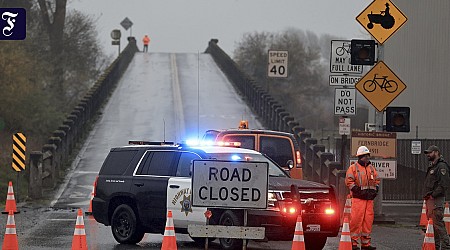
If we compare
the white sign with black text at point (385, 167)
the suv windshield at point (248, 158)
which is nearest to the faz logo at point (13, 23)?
the suv windshield at point (248, 158)

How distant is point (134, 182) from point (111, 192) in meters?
0.57

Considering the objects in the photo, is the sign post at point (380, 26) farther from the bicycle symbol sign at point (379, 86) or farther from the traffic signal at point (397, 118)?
the traffic signal at point (397, 118)

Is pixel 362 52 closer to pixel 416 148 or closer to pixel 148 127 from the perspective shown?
pixel 416 148

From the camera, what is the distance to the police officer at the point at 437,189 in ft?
58.2

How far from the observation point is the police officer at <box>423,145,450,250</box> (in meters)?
17.8

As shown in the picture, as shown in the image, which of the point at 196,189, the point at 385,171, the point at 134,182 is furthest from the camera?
the point at 385,171

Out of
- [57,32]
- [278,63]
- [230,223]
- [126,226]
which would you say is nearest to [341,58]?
[126,226]

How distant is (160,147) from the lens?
1886 centimetres

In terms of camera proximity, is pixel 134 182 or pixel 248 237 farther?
pixel 134 182

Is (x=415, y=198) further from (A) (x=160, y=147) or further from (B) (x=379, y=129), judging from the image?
(A) (x=160, y=147)

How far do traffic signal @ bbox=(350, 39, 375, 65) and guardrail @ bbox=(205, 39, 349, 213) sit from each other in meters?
3.19

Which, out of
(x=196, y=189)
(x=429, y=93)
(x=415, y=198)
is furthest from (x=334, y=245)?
(x=429, y=93)

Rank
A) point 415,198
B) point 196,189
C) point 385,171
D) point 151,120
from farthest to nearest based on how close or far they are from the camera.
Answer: point 151,120, point 415,198, point 385,171, point 196,189

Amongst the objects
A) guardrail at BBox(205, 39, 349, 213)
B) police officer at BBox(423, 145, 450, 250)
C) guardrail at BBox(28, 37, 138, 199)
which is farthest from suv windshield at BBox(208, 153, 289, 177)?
guardrail at BBox(28, 37, 138, 199)
